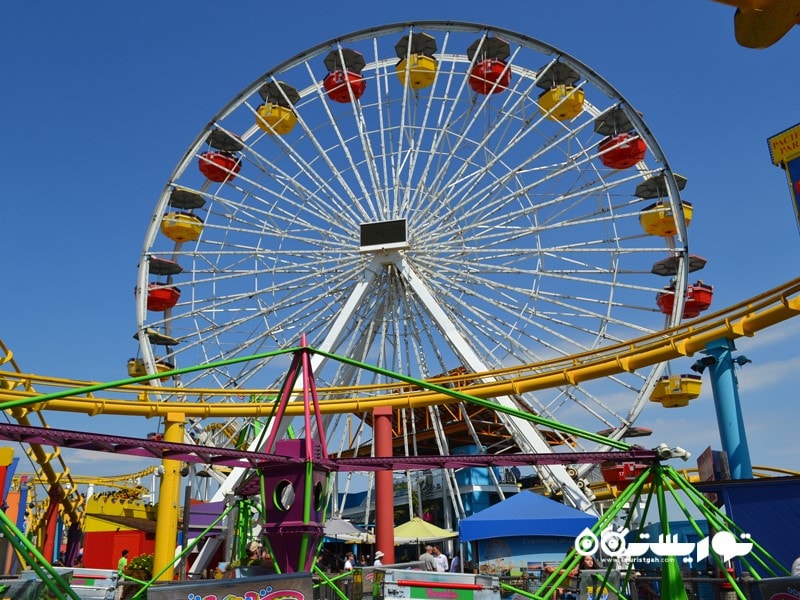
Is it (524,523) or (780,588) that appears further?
(524,523)

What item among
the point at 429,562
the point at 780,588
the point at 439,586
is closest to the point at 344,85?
the point at 429,562

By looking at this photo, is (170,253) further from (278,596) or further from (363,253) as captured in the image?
(278,596)

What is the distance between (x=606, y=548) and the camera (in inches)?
362

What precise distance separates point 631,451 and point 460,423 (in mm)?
19715

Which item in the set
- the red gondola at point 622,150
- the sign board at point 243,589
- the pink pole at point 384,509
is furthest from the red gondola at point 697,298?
the sign board at point 243,589

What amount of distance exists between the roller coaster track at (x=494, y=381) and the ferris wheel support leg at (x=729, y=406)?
307 mm

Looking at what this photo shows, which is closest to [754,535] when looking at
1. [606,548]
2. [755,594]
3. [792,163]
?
[606,548]

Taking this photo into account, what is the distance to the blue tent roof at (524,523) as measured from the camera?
1270 cm

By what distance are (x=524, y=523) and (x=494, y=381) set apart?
4.97m

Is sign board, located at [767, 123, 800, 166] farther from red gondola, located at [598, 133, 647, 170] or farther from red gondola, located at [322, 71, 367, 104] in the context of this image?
red gondola, located at [322, 71, 367, 104]

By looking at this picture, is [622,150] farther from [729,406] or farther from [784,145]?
[729,406]

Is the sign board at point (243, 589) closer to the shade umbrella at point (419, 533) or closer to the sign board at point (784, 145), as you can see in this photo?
the sign board at point (784, 145)

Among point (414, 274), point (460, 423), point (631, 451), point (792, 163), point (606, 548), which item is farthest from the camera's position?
point (460, 423)

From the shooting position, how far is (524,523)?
12.8m
